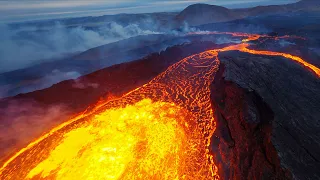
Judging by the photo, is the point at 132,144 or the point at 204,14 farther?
the point at 204,14

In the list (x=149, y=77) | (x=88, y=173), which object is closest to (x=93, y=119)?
(x=88, y=173)

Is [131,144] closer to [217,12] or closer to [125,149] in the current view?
[125,149]

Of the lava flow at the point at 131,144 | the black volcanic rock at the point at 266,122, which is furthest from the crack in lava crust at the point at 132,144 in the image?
the black volcanic rock at the point at 266,122

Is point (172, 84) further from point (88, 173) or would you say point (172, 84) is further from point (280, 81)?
point (88, 173)

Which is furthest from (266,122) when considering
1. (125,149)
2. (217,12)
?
(217,12)

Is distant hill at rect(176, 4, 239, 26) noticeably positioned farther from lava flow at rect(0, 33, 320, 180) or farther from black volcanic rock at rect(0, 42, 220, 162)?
lava flow at rect(0, 33, 320, 180)

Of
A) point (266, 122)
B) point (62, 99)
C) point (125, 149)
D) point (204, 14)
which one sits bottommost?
point (204, 14)
